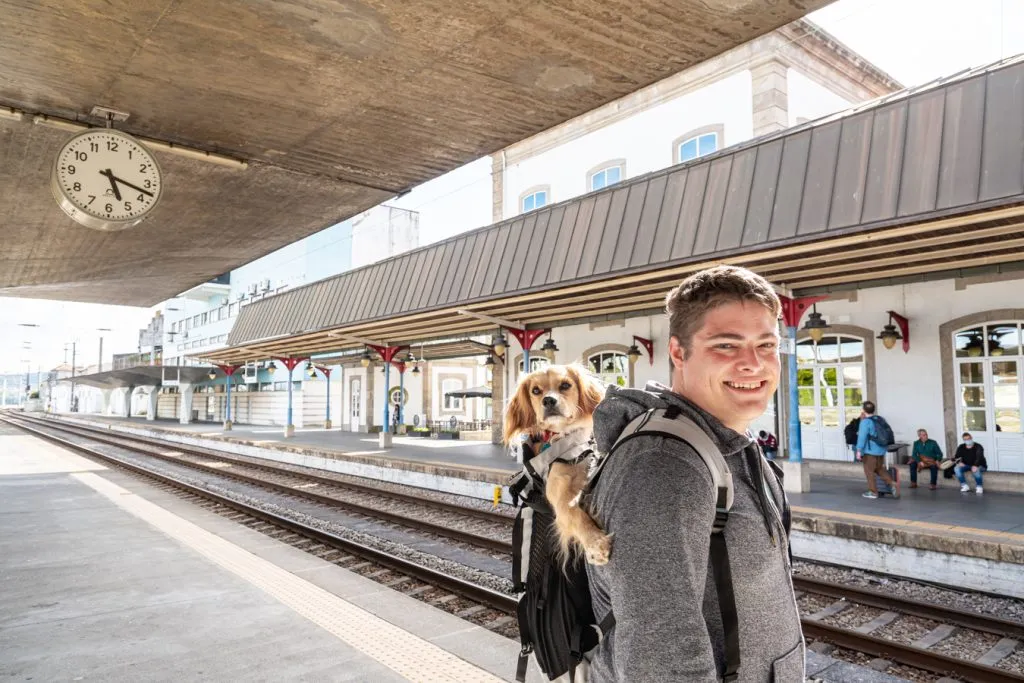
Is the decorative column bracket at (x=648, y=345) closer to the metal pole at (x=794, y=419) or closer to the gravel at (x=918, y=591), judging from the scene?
the metal pole at (x=794, y=419)

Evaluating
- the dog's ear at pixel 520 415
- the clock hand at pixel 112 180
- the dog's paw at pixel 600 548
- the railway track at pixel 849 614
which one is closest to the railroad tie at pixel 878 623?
the railway track at pixel 849 614

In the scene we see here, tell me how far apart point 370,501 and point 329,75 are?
390 inches

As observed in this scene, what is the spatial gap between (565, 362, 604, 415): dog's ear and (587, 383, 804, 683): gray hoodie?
3.92 feet

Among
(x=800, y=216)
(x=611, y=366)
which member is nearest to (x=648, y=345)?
(x=611, y=366)

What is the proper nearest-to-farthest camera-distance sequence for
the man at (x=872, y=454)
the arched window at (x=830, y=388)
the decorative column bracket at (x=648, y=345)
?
the man at (x=872, y=454), the arched window at (x=830, y=388), the decorative column bracket at (x=648, y=345)

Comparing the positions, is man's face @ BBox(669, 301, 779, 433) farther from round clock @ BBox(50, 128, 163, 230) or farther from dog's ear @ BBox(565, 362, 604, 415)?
round clock @ BBox(50, 128, 163, 230)

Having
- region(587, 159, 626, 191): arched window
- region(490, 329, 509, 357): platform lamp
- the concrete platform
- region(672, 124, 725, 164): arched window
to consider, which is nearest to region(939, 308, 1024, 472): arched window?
region(490, 329, 509, 357): platform lamp

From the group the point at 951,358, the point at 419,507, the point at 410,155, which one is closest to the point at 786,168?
the point at 951,358

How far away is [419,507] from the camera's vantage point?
12211mm

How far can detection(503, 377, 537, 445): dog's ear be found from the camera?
2820 mm

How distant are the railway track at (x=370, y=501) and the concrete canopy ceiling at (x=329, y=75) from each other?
4858mm

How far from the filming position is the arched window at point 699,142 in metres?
19.0

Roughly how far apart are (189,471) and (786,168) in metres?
16.6

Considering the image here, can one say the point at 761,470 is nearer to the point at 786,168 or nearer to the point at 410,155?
the point at 410,155
